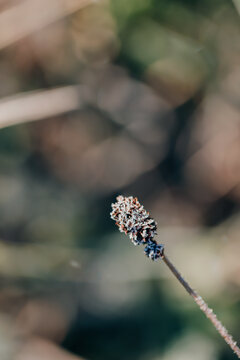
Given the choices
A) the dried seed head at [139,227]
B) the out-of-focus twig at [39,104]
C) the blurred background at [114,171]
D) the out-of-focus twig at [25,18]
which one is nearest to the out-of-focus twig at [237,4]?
the blurred background at [114,171]

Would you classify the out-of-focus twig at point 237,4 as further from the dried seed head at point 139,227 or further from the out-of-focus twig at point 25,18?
the dried seed head at point 139,227

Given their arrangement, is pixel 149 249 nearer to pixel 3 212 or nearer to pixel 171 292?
pixel 171 292

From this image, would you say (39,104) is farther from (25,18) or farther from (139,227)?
(139,227)

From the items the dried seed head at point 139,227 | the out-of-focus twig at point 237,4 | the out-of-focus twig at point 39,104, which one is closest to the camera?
the dried seed head at point 139,227

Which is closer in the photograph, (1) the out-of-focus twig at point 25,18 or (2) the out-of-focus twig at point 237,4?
(2) the out-of-focus twig at point 237,4

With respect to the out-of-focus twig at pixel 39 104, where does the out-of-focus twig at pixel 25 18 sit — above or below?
above

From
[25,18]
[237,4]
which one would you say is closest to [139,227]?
[237,4]
